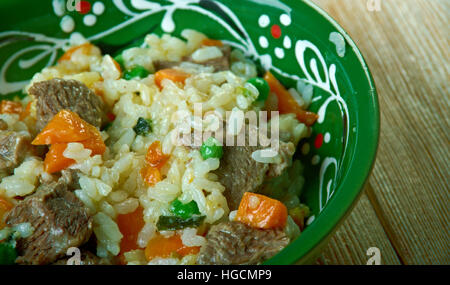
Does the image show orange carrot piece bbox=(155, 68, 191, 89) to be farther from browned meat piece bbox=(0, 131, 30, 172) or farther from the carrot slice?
browned meat piece bbox=(0, 131, 30, 172)

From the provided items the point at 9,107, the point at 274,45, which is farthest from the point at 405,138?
the point at 9,107

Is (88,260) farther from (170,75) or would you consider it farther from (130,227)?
(170,75)

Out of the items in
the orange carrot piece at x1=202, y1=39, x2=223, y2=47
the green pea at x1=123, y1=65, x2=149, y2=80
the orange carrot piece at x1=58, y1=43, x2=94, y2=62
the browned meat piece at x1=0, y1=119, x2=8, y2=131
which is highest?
the orange carrot piece at x1=202, y1=39, x2=223, y2=47

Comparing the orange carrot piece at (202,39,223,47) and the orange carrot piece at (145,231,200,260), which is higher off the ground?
the orange carrot piece at (202,39,223,47)

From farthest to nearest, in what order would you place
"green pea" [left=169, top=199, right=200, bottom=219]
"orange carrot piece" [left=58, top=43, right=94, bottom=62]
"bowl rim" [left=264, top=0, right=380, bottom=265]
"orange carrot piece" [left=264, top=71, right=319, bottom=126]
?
"orange carrot piece" [left=58, top=43, right=94, bottom=62]
"orange carrot piece" [left=264, top=71, right=319, bottom=126]
"green pea" [left=169, top=199, right=200, bottom=219]
"bowl rim" [left=264, top=0, right=380, bottom=265]

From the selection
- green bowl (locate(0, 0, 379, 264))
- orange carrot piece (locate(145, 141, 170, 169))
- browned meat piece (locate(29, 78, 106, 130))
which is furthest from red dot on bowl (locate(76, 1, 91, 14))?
orange carrot piece (locate(145, 141, 170, 169))

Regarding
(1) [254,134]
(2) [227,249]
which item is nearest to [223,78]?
(1) [254,134]
